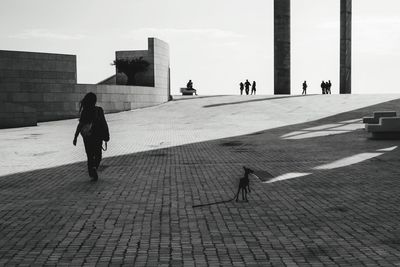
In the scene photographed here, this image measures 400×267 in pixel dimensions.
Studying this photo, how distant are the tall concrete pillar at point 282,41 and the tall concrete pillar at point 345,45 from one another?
715 cm

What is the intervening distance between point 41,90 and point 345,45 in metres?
29.2

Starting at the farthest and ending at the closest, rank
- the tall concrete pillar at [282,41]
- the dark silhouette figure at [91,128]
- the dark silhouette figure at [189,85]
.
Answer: the dark silhouette figure at [189,85] < the tall concrete pillar at [282,41] < the dark silhouette figure at [91,128]

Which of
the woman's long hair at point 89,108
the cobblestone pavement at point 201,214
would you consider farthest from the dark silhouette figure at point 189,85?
the woman's long hair at point 89,108

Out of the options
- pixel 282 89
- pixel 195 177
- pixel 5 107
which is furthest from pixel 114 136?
pixel 282 89

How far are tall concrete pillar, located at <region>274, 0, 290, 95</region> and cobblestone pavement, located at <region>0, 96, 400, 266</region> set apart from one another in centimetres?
3061

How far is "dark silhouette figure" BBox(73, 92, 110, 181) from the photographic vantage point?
33.2ft

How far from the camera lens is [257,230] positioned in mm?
6328

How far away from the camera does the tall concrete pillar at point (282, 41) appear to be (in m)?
43.5

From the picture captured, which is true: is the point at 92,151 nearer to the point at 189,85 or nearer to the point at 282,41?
the point at 282,41

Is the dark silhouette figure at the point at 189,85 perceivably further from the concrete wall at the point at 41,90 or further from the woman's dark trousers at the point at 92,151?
the woman's dark trousers at the point at 92,151

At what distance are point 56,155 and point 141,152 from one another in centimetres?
243

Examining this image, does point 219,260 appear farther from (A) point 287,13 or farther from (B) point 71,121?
(A) point 287,13

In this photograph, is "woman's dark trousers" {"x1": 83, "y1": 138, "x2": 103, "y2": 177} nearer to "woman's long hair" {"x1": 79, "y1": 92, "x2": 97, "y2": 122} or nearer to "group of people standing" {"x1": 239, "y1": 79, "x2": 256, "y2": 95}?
"woman's long hair" {"x1": 79, "y1": 92, "x2": 97, "y2": 122}

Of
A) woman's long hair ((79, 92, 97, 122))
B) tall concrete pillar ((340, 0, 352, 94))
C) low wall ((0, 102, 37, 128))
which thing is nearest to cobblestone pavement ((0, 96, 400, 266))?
woman's long hair ((79, 92, 97, 122))
